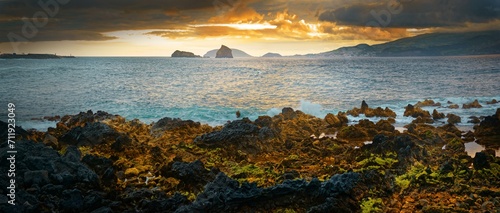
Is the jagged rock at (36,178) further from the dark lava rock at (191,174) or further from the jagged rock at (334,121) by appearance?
the jagged rock at (334,121)

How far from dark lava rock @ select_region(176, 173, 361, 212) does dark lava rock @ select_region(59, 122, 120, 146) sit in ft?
36.2

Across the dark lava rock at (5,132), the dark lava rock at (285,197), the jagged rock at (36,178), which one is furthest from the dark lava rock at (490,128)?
the dark lava rock at (5,132)

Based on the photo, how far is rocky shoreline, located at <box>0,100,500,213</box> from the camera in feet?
39.9

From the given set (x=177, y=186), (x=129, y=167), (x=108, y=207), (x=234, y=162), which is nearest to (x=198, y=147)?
(x=234, y=162)

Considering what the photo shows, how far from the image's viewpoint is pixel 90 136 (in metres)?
21.8

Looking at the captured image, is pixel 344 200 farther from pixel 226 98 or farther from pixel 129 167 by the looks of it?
pixel 226 98

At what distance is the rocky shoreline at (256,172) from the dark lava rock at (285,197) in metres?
A: 0.03

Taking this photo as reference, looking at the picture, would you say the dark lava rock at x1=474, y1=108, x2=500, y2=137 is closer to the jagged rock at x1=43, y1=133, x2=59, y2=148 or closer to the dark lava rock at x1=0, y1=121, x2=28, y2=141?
the jagged rock at x1=43, y1=133, x2=59, y2=148

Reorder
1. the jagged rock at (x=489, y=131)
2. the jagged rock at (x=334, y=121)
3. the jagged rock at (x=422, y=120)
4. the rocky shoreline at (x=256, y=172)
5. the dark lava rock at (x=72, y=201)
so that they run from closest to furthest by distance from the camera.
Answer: the dark lava rock at (x=72, y=201)
the rocky shoreline at (x=256, y=172)
the jagged rock at (x=489, y=131)
the jagged rock at (x=334, y=121)
the jagged rock at (x=422, y=120)

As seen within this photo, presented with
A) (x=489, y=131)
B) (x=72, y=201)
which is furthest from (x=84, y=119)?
(x=489, y=131)

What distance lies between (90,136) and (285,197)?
13494 mm

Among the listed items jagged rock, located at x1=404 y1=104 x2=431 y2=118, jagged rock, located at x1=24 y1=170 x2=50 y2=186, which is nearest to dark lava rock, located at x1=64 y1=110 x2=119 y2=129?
jagged rock, located at x1=24 y1=170 x2=50 y2=186

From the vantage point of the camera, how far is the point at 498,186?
14.6 meters

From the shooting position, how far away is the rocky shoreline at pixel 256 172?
12172 millimetres
